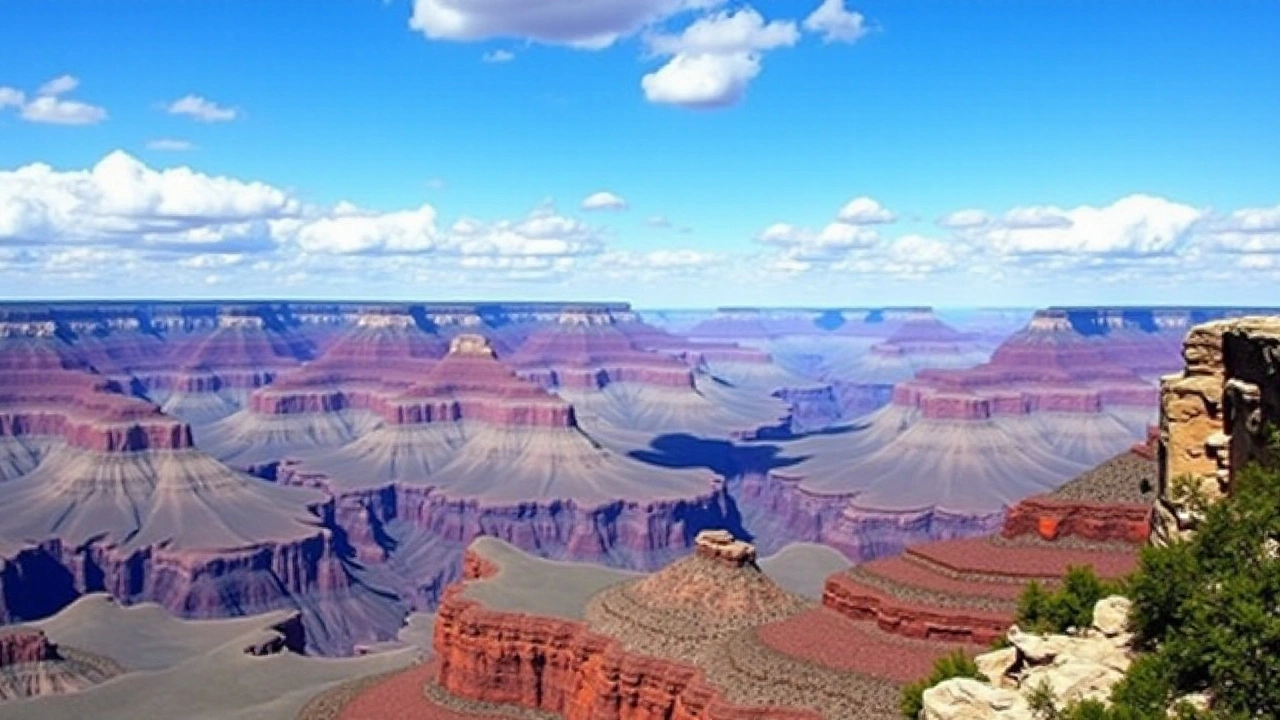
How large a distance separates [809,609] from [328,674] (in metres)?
37.6

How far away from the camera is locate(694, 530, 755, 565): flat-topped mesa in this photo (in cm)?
6656

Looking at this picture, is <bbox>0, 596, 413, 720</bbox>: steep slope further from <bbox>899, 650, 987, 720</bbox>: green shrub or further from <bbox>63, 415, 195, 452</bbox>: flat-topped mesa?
<bbox>63, 415, 195, 452</bbox>: flat-topped mesa

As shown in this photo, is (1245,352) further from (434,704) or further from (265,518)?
(265,518)

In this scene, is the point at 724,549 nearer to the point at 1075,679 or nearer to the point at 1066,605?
the point at 1066,605

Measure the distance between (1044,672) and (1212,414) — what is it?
9.39 m

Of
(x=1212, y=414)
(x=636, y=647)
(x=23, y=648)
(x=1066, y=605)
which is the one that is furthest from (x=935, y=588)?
(x=23, y=648)

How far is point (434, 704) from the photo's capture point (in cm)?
6719

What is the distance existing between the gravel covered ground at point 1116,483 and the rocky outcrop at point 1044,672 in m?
29.5

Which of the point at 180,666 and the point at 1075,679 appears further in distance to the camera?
the point at 180,666

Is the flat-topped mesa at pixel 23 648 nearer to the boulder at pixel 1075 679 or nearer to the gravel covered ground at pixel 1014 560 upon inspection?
the gravel covered ground at pixel 1014 560

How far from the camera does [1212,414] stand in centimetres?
3070

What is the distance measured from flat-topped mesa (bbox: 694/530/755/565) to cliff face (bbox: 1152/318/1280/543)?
35249mm

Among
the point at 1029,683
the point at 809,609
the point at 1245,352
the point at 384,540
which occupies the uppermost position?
the point at 1245,352

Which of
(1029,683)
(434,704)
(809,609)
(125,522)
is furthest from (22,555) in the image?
(1029,683)
